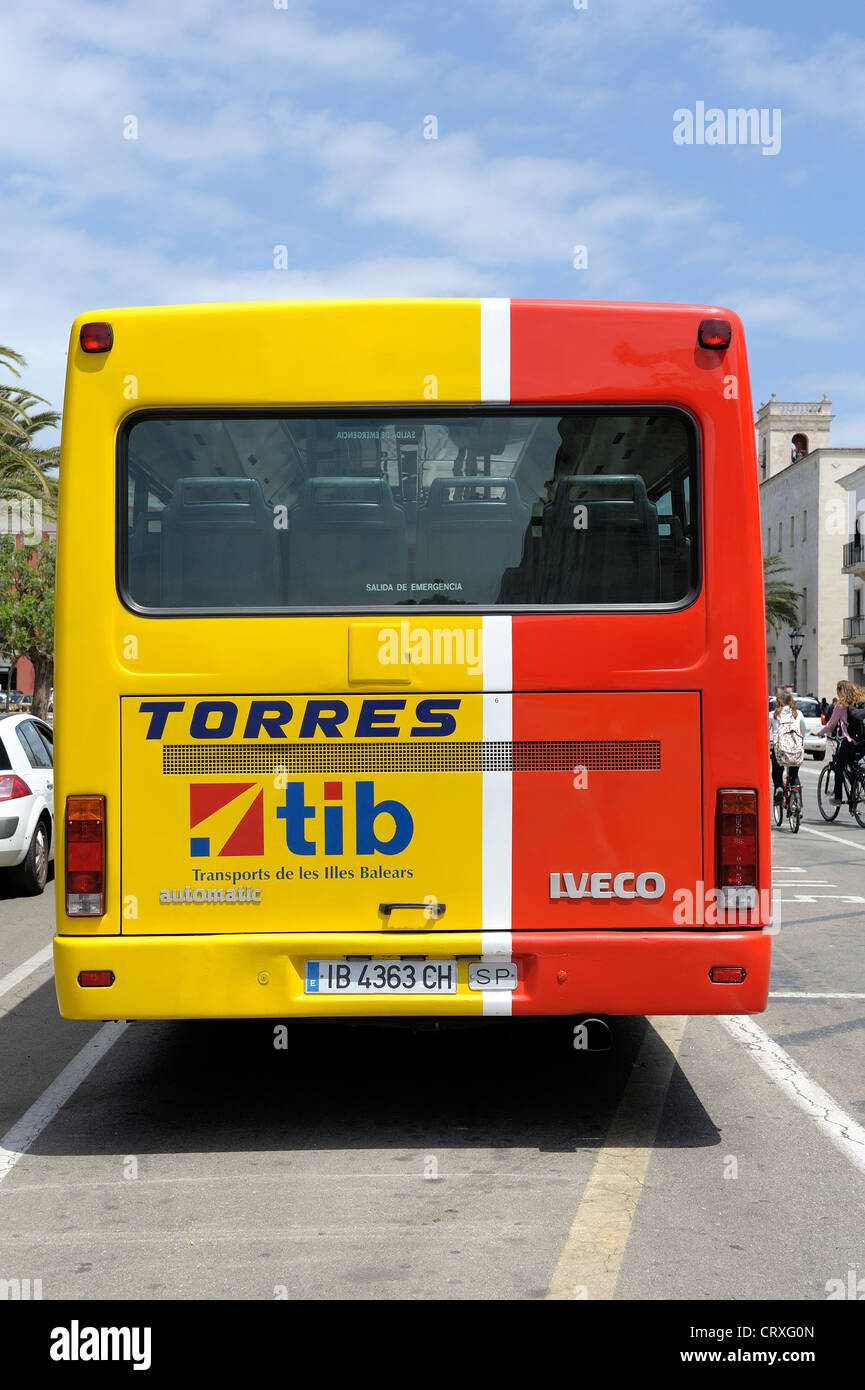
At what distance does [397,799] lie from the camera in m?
5.38

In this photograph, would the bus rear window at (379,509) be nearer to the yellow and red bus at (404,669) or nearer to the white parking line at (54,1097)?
the yellow and red bus at (404,669)

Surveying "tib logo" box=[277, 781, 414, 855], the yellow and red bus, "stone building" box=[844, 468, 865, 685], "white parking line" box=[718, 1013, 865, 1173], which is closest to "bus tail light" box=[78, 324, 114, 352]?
the yellow and red bus

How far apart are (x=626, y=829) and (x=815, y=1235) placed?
1537 millimetres

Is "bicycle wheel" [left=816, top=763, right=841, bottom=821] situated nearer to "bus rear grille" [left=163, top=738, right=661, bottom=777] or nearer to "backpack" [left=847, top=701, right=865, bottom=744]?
"backpack" [left=847, top=701, right=865, bottom=744]

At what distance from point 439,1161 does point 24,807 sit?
7.73m

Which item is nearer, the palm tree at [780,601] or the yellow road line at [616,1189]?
the yellow road line at [616,1189]

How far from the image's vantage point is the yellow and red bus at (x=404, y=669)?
535cm

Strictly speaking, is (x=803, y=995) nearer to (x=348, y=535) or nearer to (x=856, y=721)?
(x=348, y=535)

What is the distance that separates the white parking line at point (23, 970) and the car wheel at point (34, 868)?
8.44 feet

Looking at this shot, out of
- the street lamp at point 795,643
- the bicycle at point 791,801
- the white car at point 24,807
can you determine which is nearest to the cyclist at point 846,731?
the bicycle at point 791,801

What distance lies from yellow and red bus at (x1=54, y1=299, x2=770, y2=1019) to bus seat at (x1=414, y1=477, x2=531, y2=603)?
0.01m

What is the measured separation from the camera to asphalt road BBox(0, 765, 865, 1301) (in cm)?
418

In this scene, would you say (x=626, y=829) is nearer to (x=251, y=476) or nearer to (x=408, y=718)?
(x=408, y=718)
